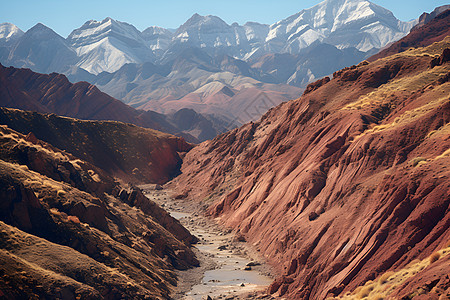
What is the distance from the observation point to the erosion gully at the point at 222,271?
39.5m

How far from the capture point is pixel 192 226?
68.1m

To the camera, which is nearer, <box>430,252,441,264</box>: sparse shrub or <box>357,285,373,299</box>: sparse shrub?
<box>430,252,441,264</box>: sparse shrub

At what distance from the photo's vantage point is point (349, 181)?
4456cm

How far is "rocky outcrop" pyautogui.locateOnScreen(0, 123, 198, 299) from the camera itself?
2933 cm

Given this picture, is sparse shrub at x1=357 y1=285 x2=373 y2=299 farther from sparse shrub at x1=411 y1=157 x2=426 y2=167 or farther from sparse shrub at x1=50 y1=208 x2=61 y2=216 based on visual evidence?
sparse shrub at x1=50 y1=208 x2=61 y2=216

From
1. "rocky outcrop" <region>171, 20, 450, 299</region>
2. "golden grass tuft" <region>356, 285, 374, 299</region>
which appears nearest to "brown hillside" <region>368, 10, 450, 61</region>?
"rocky outcrop" <region>171, 20, 450, 299</region>

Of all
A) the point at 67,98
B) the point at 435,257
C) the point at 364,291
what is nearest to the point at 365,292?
the point at 364,291

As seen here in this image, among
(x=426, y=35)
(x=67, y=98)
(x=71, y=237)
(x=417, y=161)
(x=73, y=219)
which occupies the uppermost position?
(x=67, y=98)

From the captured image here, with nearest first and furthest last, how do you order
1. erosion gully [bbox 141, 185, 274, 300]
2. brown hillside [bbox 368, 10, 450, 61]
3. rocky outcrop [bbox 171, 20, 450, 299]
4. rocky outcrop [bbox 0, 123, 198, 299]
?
rocky outcrop [bbox 0, 123, 198, 299] < rocky outcrop [bbox 171, 20, 450, 299] < erosion gully [bbox 141, 185, 274, 300] < brown hillside [bbox 368, 10, 450, 61]

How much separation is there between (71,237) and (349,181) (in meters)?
22.1

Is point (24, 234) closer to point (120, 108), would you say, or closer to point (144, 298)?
point (144, 298)

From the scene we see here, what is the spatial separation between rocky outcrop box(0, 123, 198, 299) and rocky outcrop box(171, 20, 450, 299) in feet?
30.6

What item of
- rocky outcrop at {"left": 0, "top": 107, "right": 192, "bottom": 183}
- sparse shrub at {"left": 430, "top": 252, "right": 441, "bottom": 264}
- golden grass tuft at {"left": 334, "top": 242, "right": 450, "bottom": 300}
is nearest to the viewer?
sparse shrub at {"left": 430, "top": 252, "right": 441, "bottom": 264}

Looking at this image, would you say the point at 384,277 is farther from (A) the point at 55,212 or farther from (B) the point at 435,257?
(A) the point at 55,212
